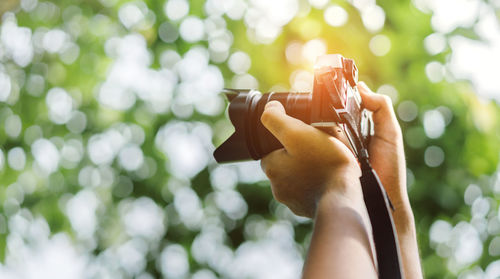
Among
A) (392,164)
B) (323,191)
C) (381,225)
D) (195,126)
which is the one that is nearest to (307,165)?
(323,191)

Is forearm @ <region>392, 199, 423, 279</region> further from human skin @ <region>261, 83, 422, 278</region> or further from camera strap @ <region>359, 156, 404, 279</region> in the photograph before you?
camera strap @ <region>359, 156, 404, 279</region>

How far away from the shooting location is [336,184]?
98 cm

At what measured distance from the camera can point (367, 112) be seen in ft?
4.44

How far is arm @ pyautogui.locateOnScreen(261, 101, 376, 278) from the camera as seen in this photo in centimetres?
81

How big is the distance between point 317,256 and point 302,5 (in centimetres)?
174

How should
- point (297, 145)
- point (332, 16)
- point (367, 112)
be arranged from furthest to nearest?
point (332, 16)
point (367, 112)
point (297, 145)

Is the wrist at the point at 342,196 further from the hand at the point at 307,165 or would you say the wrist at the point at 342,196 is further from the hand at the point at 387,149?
the hand at the point at 387,149

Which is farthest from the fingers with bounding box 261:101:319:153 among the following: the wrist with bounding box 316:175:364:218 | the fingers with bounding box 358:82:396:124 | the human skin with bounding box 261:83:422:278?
the fingers with bounding box 358:82:396:124

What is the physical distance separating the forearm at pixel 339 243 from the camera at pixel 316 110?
213mm

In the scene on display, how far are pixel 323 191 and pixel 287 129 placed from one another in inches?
5.9

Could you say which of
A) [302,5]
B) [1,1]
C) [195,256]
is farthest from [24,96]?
[302,5]

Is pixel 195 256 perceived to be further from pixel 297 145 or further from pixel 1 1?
pixel 297 145

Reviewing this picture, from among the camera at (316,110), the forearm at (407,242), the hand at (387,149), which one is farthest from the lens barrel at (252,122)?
the forearm at (407,242)

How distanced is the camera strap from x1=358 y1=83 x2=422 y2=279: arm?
0.23 metres
